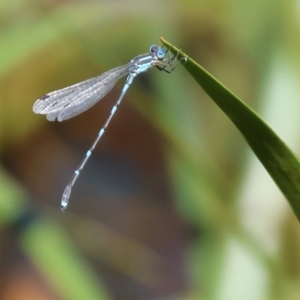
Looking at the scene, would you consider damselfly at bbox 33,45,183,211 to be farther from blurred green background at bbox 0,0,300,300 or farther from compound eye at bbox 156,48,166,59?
blurred green background at bbox 0,0,300,300

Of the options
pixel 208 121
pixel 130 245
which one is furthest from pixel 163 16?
pixel 130 245

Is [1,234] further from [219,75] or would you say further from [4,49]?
[219,75]

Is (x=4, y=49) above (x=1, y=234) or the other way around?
above

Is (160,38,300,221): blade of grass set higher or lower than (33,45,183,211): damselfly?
lower

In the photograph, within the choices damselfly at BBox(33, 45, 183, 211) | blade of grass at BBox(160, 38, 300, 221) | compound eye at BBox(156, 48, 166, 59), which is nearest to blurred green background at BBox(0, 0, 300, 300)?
damselfly at BBox(33, 45, 183, 211)

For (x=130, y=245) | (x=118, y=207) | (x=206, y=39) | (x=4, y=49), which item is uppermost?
(x=206, y=39)

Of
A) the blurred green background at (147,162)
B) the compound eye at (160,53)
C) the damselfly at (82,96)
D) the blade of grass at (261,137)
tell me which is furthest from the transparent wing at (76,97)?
the blade of grass at (261,137)
